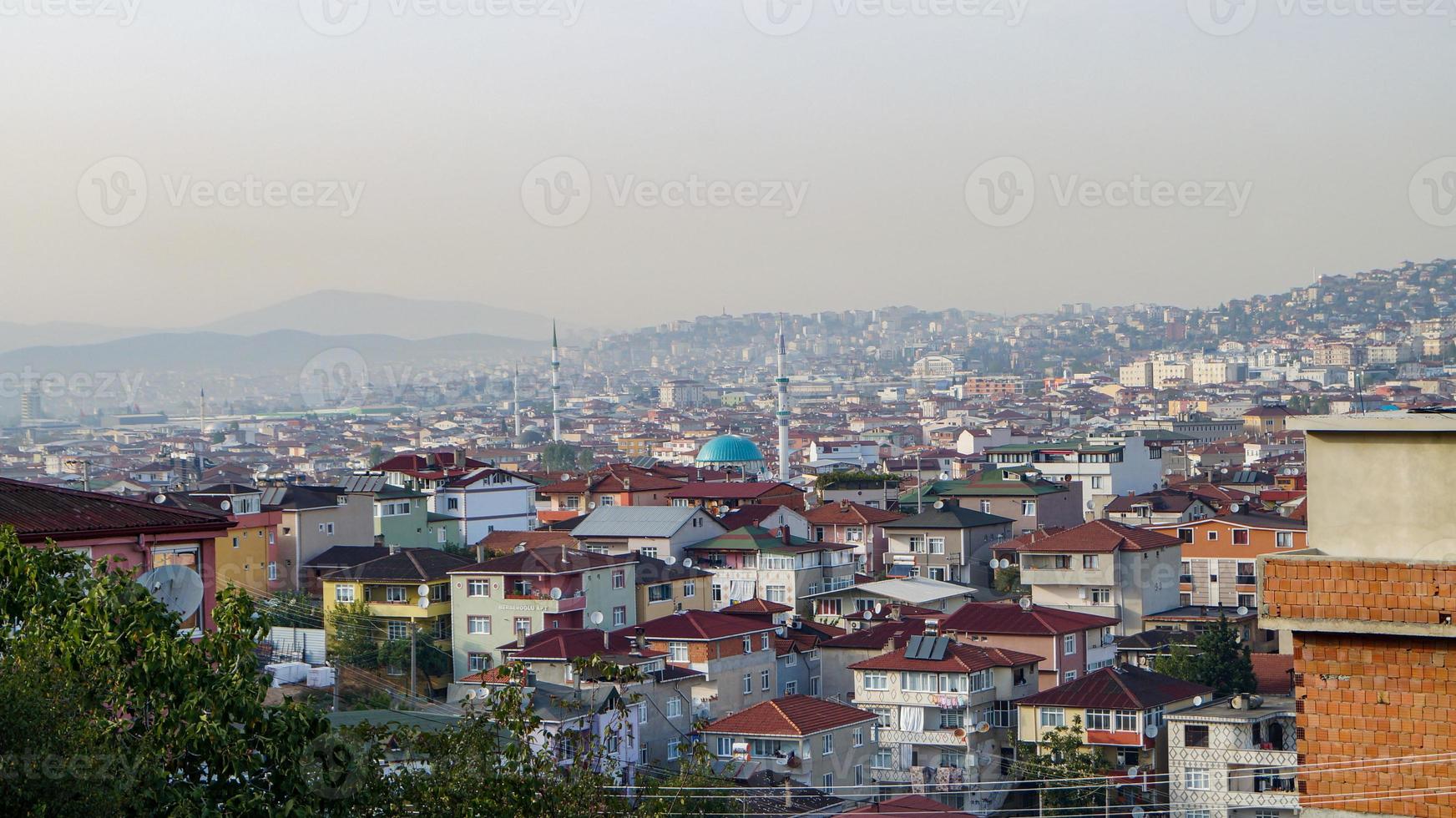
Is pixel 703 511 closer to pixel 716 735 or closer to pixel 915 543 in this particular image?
pixel 915 543

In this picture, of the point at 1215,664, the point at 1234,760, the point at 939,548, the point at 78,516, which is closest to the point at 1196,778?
the point at 1234,760

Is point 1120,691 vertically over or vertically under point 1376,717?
under

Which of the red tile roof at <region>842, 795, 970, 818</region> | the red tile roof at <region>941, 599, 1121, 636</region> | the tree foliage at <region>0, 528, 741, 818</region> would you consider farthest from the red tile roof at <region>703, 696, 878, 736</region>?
the tree foliage at <region>0, 528, 741, 818</region>

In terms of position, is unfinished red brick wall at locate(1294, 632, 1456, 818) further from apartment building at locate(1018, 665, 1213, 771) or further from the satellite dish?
apartment building at locate(1018, 665, 1213, 771)

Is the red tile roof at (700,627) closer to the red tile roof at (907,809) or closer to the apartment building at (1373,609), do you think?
the red tile roof at (907,809)

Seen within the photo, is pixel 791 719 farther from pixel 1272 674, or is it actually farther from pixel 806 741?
pixel 1272 674

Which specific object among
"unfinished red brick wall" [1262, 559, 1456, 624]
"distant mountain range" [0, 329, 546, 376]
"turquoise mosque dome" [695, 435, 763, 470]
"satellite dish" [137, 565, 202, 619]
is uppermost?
"distant mountain range" [0, 329, 546, 376]
